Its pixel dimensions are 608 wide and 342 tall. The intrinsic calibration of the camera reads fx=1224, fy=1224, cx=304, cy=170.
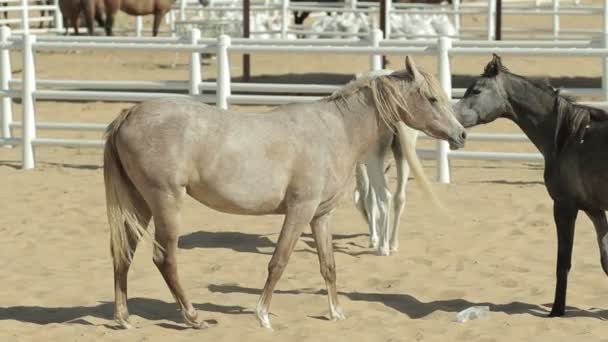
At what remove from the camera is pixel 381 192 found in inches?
323

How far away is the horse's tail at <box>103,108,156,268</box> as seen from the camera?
6.12m

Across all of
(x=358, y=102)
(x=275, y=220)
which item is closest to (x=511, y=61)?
(x=275, y=220)

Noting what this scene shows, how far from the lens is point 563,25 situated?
28.8m

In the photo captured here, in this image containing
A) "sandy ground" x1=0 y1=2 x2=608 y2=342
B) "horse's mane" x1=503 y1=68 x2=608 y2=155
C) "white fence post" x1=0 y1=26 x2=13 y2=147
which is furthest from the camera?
"white fence post" x1=0 y1=26 x2=13 y2=147

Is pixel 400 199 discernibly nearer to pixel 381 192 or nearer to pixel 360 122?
pixel 381 192

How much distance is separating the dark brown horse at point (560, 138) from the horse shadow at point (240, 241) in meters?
2.05

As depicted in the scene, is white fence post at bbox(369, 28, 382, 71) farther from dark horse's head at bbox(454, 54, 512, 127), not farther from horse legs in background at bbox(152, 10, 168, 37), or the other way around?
horse legs in background at bbox(152, 10, 168, 37)

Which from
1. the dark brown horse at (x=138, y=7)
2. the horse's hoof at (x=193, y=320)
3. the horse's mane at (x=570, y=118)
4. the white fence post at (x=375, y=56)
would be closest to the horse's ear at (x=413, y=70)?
the horse's mane at (x=570, y=118)

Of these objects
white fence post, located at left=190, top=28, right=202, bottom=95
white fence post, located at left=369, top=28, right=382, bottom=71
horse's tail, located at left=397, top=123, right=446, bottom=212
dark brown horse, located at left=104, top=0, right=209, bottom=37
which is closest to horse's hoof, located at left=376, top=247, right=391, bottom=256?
horse's tail, located at left=397, top=123, right=446, bottom=212

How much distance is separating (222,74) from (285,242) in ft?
18.0

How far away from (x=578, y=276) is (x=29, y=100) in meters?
6.49

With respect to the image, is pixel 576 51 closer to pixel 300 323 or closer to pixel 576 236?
pixel 576 236

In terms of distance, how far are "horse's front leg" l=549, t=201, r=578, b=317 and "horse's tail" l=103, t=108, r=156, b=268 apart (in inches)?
83.6

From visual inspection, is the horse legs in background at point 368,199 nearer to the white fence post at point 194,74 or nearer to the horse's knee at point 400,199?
the horse's knee at point 400,199
